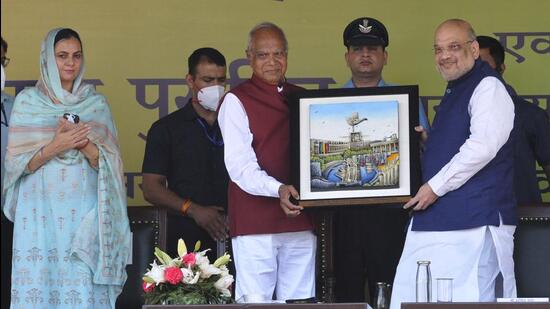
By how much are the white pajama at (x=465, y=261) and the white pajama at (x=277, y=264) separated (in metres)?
0.53

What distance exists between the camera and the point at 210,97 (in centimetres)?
811

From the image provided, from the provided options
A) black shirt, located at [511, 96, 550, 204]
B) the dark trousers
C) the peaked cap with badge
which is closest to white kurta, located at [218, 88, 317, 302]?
the dark trousers

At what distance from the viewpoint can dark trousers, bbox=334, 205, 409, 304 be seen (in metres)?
7.74

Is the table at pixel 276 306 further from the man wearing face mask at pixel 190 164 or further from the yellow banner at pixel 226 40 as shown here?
the yellow banner at pixel 226 40

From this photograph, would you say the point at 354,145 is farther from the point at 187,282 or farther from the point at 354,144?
the point at 187,282

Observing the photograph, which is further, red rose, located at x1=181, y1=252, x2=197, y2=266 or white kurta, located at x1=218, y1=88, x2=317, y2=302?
white kurta, located at x1=218, y1=88, x2=317, y2=302

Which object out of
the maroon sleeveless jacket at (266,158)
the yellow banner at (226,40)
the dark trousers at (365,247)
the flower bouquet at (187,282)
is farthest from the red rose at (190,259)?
the yellow banner at (226,40)

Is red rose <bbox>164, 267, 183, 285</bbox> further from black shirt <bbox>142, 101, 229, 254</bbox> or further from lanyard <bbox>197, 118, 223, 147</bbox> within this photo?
lanyard <bbox>197, 118, 223, 147</bbox>

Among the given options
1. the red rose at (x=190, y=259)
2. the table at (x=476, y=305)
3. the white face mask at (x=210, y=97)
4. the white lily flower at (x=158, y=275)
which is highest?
the white face mask at (x=210, y=97)

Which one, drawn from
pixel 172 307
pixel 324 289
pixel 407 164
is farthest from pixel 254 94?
pixel 172 307

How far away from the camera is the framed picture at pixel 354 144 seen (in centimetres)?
693

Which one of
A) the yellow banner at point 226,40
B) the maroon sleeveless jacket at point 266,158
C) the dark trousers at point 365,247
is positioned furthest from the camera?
the yellow banner at point 226,40

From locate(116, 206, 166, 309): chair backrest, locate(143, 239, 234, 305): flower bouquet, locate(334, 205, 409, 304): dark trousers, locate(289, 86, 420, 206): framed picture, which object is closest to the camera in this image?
locate(143, 239, 234, 305): flower bouquet

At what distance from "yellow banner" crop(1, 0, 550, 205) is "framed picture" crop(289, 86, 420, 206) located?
193 centimetres
